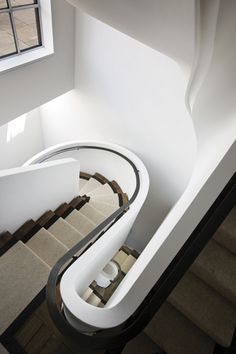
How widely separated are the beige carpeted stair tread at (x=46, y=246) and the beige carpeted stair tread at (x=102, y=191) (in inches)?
86.9

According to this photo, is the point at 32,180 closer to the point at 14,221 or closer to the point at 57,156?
the point at 14,221

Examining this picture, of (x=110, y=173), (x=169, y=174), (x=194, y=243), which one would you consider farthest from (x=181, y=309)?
(x=110, y=173)

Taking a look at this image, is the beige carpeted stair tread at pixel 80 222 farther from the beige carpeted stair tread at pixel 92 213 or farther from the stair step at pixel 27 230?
the stair step at pixel 27 230

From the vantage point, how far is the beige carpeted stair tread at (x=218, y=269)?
214cm

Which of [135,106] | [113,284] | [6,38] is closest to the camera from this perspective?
[6,38]

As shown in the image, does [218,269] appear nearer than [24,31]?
Yes

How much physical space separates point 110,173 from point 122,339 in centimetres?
470

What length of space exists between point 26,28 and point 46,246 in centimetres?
342

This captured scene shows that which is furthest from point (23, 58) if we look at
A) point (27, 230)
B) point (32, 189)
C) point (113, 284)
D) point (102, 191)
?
point (113, 284)

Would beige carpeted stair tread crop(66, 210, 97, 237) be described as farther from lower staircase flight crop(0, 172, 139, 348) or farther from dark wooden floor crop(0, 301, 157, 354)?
dark wooden floor crop(0, 301, 157, 354)

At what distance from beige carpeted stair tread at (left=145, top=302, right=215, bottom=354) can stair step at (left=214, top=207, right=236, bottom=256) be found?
753mm

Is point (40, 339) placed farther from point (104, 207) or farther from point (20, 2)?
point (20, 2)

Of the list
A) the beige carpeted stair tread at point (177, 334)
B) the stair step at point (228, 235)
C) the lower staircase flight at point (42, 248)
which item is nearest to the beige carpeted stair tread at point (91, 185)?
the lower staircase flight at point (42, 248)

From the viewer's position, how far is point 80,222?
177 inches
